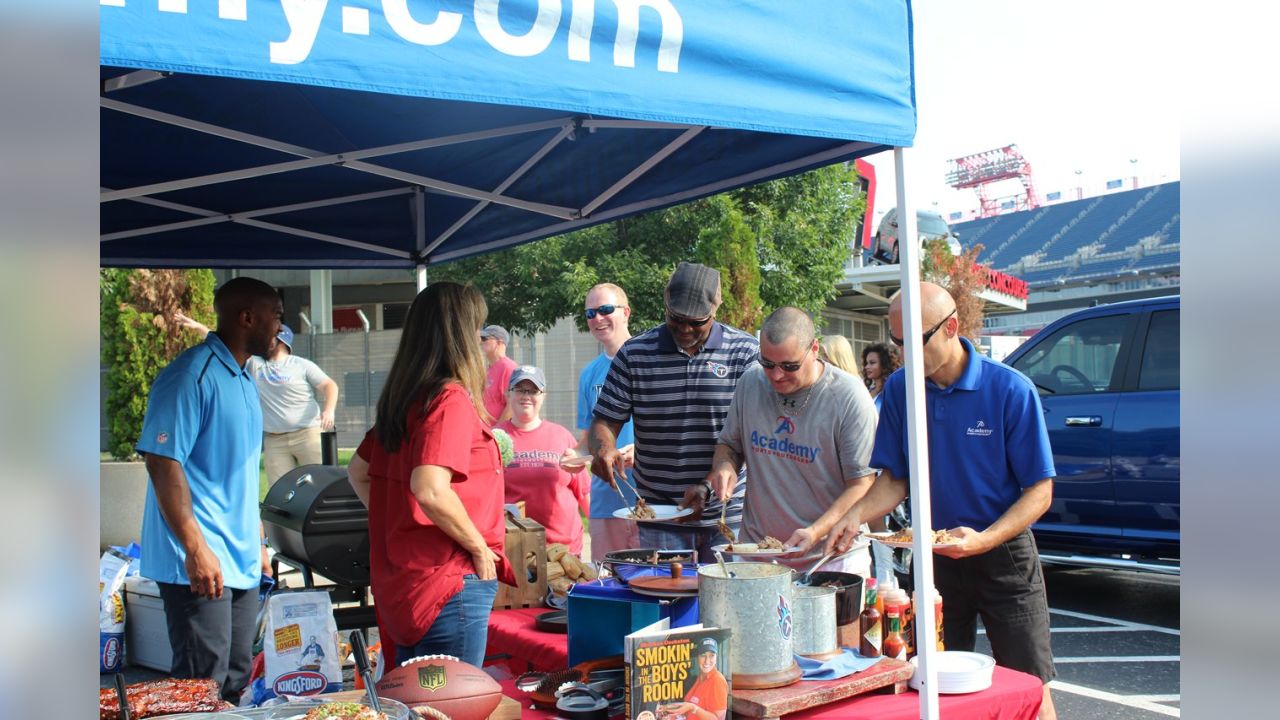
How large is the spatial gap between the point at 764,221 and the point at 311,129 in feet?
43.0

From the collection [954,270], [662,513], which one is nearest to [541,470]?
[662,513]

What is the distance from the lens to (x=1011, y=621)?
3.17 metres

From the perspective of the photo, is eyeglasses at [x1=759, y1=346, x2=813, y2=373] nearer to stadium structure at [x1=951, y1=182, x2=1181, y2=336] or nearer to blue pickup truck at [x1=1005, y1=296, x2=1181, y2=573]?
blue pickup truck at [x1=1005, y1=296, x2=1181, y2=573]

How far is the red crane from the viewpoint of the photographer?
11044 cm

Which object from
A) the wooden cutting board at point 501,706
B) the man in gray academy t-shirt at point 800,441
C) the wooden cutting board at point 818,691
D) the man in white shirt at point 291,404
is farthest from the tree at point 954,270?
the wooden cutting board at point 501,706

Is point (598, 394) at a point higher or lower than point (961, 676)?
higher

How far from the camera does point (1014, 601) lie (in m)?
3.18

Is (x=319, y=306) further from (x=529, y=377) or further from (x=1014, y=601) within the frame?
(x=1014, y=601)

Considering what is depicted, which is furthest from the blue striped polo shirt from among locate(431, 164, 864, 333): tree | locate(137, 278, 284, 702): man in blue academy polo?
locate(431, 164, 864, 333): tree

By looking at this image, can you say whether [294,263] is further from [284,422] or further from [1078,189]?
[1078,189]

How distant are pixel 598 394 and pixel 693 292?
142 centimetres

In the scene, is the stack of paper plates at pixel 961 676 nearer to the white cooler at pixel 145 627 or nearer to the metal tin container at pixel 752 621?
the metal tin container at pixel 752 621

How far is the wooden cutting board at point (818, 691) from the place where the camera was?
2.22m
